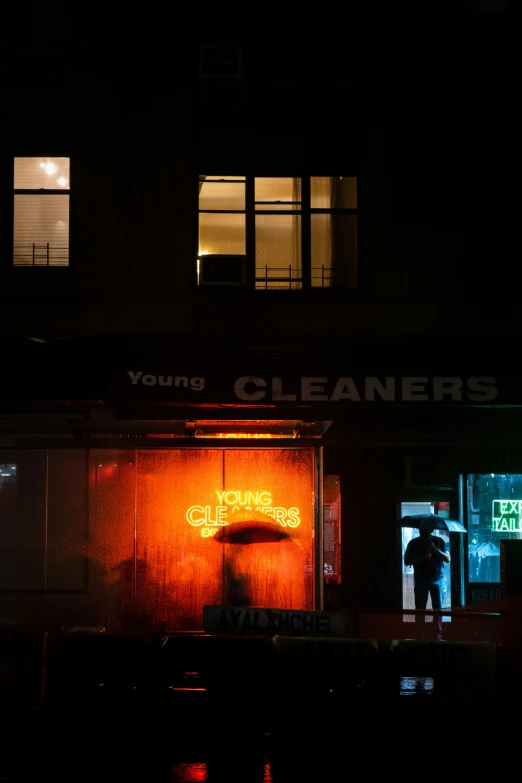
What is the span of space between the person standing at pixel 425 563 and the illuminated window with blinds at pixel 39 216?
7313mm

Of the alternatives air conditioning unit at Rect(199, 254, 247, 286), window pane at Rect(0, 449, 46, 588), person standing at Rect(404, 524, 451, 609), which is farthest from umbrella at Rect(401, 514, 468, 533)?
window pane at Rect(0, 449, 46, 588)

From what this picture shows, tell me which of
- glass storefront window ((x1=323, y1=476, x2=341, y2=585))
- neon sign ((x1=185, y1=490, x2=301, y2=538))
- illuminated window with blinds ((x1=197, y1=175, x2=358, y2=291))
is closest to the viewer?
neon sign ((x1=185, y1=490, x2=301, y2=538))

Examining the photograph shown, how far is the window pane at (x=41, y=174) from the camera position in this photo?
14.1 m

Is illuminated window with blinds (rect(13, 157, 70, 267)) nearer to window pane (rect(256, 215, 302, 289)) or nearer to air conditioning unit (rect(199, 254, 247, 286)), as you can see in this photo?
air conditioning unit (rect(199, 254, 247, 286))

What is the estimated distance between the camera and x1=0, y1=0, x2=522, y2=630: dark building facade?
13844 mm

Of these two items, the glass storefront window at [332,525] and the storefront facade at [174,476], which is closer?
the storefront facade at [174,476]

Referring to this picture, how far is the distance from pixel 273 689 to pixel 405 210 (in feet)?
26.0

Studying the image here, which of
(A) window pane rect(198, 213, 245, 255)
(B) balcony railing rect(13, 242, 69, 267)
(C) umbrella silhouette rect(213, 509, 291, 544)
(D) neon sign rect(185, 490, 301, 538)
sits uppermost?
(A) window pane rect(198, 213, 245, 255)

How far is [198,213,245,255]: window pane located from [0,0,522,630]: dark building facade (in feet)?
0.11

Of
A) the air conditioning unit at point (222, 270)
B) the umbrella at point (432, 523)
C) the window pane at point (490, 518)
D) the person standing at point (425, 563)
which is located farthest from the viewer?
the window pane at point (490, 518)

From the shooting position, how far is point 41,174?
14.1 m

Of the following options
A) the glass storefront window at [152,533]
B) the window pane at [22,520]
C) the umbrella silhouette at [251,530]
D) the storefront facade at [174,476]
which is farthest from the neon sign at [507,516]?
the window pane at [22,520]

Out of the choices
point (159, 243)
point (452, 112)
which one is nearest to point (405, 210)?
point (452, 112)

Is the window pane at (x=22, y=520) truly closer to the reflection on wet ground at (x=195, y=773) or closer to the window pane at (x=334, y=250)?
the window pane at (x=334, y=250)
